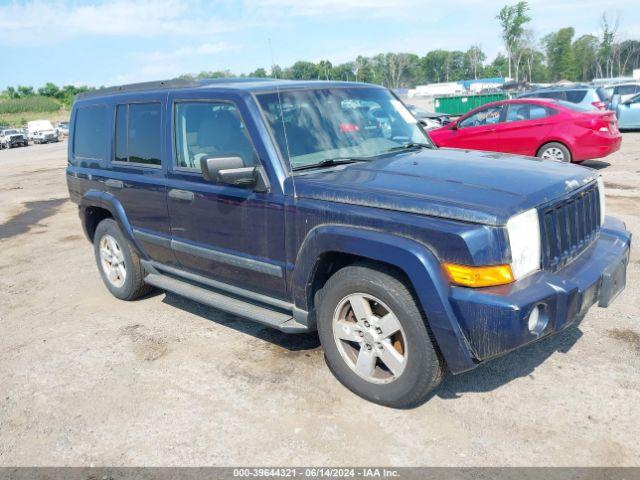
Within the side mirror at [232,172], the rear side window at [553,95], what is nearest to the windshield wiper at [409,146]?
the side mirror at [232,172]

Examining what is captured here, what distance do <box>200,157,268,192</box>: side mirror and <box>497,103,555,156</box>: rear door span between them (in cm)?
876

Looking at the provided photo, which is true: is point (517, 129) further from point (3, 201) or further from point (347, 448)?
point (3, 201)

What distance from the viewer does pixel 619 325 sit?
4375 millimetres

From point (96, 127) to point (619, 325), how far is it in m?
4.86

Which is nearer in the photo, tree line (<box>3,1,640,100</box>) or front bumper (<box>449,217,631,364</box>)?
front bumper (<box>449,217,631,364</box>)

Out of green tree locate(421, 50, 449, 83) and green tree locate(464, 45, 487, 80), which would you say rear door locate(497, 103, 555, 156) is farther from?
green tree locate(421, 50, 449, 83)

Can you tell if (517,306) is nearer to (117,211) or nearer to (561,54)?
(117,211)

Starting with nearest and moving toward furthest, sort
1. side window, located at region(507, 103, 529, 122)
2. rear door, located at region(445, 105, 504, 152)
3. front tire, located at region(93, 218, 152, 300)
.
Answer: front tire, located at region(93, 218, 152, 300)
side window, located at region(507, 103, 529, 122)
rear door, located at region(445, 105, 504, 152)

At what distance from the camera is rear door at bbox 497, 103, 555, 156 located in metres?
11.1

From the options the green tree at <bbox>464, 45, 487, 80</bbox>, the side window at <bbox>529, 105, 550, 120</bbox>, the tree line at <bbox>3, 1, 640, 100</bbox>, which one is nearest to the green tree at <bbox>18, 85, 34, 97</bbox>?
the tree line at <bbox>3, 1, 640, 100</bbox>

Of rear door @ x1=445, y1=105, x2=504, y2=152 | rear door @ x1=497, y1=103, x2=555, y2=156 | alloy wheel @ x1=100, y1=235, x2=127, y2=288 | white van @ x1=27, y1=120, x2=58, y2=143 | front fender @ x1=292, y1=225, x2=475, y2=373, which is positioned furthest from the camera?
white van @ x1=27, y1=120, x2=58, y2=143

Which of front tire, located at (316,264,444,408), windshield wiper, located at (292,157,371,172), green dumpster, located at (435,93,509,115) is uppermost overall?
green dumpster, located at (435,93,509,115)

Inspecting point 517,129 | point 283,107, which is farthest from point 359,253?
point 517,129

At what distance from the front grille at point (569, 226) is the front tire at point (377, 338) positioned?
2.65 feet
